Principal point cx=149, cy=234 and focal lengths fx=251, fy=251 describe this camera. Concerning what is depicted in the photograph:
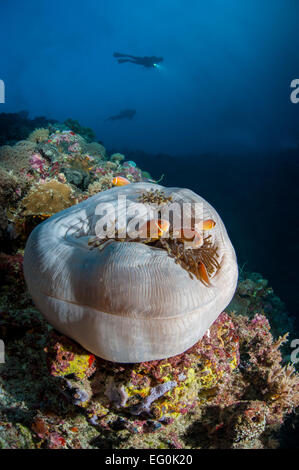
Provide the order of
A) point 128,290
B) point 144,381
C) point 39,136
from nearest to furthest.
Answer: point 128,290
point 144,381
point 39,136

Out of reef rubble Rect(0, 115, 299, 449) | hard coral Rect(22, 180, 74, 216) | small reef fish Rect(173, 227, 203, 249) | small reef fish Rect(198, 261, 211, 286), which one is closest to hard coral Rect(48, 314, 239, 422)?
reef rubble Rect(0, 115, 299, 449)

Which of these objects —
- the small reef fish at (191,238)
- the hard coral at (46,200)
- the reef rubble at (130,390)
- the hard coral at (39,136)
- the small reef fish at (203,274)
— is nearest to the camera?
the small reef fish at (203,274)

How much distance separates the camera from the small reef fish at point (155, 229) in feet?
6.94

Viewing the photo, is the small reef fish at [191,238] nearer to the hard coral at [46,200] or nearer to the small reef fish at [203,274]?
the small reef fish at [203,274]

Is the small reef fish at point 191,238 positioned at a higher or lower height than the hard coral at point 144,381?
higher

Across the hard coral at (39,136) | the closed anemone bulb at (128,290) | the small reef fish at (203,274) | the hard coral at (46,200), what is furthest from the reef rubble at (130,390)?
the hard coral at (39,136)

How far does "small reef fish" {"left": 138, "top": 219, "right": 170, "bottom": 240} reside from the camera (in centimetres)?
212

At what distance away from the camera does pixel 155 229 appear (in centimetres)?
213

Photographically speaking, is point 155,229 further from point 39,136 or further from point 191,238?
point 39,136

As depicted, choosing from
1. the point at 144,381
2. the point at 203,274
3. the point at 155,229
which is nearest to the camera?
the point at 203,274

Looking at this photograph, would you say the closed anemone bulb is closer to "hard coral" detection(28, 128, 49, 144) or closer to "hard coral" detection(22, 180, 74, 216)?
"hard coral" detection(22, 180, 74, 216)

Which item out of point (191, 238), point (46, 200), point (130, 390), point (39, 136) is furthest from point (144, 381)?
point (39, 136)
